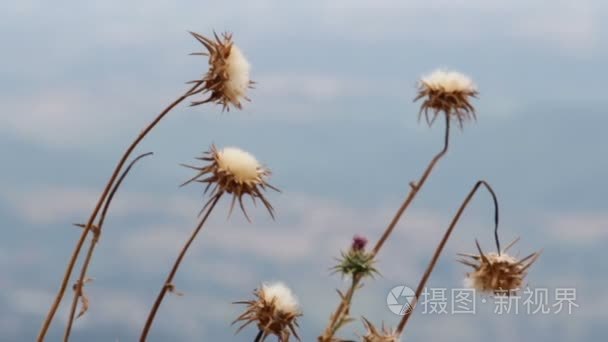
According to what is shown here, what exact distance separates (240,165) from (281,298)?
577 millimetres

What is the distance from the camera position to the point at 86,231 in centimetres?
359

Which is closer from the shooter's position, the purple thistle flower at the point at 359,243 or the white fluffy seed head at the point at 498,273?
the purple thistle flower at the point at 359,243

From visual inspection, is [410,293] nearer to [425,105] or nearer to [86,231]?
[425,105]

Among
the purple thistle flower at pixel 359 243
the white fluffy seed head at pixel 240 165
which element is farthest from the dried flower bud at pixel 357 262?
the white fluffy seed head at pixel 240 165

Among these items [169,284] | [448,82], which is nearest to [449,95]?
[448,82]

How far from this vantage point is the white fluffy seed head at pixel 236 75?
362cm

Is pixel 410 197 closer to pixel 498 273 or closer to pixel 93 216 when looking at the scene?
pixel 498 273

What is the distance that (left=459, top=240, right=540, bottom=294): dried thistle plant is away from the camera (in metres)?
3.73

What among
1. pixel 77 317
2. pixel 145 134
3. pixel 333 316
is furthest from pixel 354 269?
pixel 77 317

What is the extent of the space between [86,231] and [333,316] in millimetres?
1149

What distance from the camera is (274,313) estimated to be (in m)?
3.47

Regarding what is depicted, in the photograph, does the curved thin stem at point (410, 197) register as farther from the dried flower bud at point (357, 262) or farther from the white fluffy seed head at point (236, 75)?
the white fluffy seed head at point (236, 75)

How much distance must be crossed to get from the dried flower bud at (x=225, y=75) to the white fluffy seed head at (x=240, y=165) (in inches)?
9.0

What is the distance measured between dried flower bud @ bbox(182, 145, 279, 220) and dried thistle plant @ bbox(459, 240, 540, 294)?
980mm
